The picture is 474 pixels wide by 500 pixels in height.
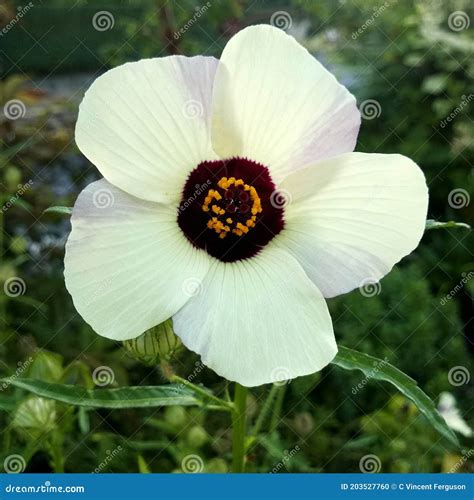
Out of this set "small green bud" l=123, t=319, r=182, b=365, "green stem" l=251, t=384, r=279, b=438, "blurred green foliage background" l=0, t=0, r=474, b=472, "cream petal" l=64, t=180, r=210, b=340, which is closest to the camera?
"cream petal" l=64, t=180, r=210, b=340

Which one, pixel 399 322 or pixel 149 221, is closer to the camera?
pixel 149 221

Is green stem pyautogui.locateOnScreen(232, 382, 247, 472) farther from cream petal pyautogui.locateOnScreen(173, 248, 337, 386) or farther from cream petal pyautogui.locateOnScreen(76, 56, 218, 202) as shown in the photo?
cream petal pyautogui.locateOnScreen(76, 56, 218, 202)

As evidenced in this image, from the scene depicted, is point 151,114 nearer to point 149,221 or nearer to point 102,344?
point 149,221

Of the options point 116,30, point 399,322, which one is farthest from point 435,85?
point 116,30

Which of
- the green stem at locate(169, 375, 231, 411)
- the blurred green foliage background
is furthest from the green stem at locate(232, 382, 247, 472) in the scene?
the blurred green foliage background

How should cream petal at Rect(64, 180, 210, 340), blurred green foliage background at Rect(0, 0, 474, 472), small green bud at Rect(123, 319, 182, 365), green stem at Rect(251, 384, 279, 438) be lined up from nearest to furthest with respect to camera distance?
1. cream petal at Rect(64, 180, 210, 340)
2. small green bud at Rect(123, 319, 182, 365)
3. green stem at Rect(251, 384, 279, 438)
4. blurred green foliage background at Rect(0, 0, 474, 472)

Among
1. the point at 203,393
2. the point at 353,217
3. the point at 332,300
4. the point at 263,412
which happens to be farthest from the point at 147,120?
the point at 332,300

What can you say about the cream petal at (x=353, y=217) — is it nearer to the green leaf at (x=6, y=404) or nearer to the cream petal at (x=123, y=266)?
the cream petal at (x=123, y=266)

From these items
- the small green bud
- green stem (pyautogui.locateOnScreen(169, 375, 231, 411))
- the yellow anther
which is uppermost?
the yellow anther
